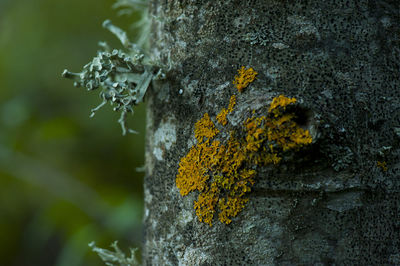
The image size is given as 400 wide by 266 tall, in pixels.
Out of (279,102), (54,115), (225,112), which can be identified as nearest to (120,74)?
(225,112)

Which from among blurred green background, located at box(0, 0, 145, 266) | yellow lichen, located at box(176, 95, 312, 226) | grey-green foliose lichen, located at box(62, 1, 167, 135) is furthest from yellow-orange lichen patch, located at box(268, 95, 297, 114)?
blurred green background, located at box(0, 0, 145, 266)

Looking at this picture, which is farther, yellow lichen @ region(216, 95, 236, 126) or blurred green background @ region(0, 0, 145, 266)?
blurred green background @ region(0, 0, 145, 266)

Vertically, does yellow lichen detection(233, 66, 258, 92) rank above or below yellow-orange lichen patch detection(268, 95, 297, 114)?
above

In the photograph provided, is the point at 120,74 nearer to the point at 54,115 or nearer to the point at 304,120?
the point at 304,120

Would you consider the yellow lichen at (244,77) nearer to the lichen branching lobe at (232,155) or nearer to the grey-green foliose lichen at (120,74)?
the lichen branching lobe at (232,155)

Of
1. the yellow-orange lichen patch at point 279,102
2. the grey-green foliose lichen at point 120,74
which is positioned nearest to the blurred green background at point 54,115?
the grey-green foliose lichen at point 120,74

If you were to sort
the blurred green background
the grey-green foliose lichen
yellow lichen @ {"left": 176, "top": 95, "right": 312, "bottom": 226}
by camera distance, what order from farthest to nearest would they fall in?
the blurred green background < the grey-green foliose lichen < yellow lichen @ {"left": 176, "top": 95, "right": 312, "bottom": 226}

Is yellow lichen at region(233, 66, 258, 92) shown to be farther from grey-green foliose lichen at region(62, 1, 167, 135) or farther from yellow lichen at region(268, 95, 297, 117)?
grey-green foliose lichen at region(62, 1, 167, 135)
